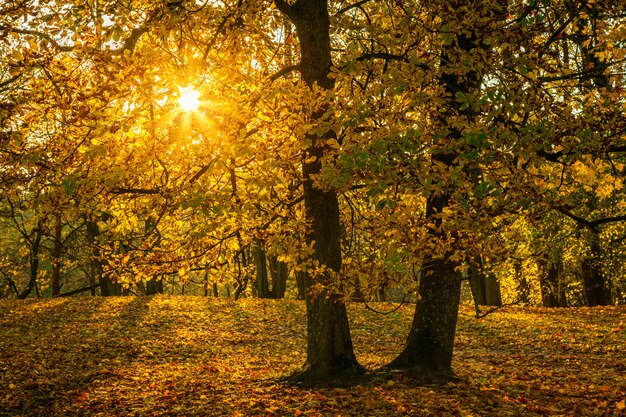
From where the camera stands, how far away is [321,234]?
30.4ft

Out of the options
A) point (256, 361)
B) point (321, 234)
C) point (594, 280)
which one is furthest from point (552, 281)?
point (321, 234)

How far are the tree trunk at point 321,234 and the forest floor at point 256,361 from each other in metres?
0.55

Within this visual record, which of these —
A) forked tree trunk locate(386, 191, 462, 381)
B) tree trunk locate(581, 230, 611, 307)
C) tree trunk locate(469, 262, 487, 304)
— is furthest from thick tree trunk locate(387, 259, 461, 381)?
tree trunk locate(581, 230, 611, 307)

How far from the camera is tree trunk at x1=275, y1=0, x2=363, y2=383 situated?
9.17 m

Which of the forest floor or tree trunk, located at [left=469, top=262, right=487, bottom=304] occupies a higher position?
tree trunk, located at [left=469, top=262, right=487, bottom=304]

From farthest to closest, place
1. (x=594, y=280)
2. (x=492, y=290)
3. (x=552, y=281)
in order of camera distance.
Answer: (x=552, y=281) → (x=594, y=280) → (x=492, y=290)

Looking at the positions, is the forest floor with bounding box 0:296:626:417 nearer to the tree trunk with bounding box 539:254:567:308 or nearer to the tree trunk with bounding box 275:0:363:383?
the tree trunk with bounding box 275:0:363:383

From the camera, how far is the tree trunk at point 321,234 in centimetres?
917

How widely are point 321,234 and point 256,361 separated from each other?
563 cm

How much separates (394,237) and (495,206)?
1.31 meters

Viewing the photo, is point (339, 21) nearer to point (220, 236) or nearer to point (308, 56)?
point (308, 56)

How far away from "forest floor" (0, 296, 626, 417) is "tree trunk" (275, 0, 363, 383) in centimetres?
55

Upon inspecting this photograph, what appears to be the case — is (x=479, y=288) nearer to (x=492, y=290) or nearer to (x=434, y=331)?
(x=492, y=290)

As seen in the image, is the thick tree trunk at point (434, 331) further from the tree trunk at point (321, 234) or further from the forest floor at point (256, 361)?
the tree trunk at point (321, 234)
